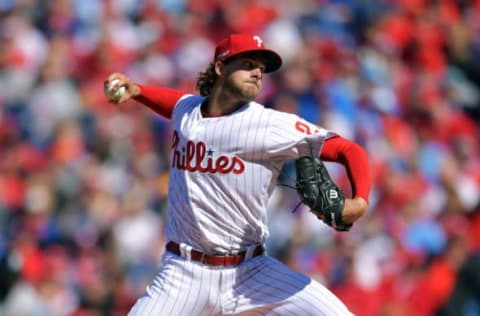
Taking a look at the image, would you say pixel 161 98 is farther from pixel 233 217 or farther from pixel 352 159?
pixel 352 159

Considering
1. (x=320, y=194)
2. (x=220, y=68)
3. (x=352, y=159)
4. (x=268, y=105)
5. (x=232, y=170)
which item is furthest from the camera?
(x=268, y=105)

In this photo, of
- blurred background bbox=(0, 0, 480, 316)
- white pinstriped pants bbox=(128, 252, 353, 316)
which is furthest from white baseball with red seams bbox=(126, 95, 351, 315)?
blurred background bbox=(0, 0, 480, 316)

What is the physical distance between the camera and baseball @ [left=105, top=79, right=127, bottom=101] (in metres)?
5.42

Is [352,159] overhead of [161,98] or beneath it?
beneath

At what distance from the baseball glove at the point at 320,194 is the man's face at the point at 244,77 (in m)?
0.45

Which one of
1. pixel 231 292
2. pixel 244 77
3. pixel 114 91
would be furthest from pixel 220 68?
pixel 231 292

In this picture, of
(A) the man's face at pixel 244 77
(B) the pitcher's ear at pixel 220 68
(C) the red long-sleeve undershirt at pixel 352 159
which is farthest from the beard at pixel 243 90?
(C) the red long-sleeve undershirt at pixel 352 159

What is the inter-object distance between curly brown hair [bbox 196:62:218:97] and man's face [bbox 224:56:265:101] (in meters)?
0.15

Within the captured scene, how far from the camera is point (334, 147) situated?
197 inches

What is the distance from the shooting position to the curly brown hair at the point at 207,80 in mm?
5379

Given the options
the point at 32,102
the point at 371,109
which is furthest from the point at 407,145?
the point at 32,102

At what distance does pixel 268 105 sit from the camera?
9.59m

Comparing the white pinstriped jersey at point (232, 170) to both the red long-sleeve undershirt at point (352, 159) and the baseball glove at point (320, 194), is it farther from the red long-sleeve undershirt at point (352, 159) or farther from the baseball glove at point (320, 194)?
the baseball glove at point (320, 194)

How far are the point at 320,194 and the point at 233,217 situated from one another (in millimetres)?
514
